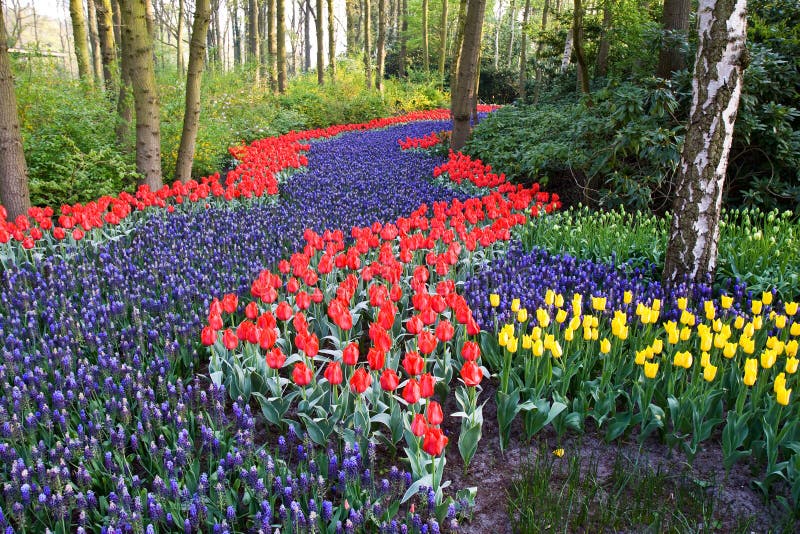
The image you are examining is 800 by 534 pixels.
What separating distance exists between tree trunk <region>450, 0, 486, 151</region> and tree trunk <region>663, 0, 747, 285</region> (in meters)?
6.19

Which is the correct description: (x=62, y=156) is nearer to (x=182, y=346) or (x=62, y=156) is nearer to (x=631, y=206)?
(x=182, y=346)

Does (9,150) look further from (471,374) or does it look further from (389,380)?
(471,374)

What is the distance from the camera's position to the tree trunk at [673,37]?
825cm

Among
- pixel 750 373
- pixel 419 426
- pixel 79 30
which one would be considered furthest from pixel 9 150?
pixel 79 30

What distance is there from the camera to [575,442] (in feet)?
10.6

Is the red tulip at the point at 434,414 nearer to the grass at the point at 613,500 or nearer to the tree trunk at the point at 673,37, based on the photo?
the grass at the point at 613,500

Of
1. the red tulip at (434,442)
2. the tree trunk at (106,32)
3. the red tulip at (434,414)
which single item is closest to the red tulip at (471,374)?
the red tulip at (434,414)

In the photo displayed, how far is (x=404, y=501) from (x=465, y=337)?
1.31m

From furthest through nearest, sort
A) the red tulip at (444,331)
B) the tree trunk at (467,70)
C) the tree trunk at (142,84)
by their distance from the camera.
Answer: the tree trunk at (467,70) → the tree trunk at (142,84) → the red tulip at (444,331)

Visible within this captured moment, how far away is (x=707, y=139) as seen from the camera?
4426 mm

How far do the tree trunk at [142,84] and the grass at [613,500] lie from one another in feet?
22.5

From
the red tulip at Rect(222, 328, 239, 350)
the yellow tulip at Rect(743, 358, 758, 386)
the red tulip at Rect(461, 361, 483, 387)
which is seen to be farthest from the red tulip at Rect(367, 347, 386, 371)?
the yellow tulip at Rect(743, 358, 758, 386)

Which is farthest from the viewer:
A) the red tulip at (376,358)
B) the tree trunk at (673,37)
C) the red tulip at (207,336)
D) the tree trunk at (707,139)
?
the tree trunk at (673,37)

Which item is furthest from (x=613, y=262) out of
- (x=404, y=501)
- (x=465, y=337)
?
(x=404, y=501)
